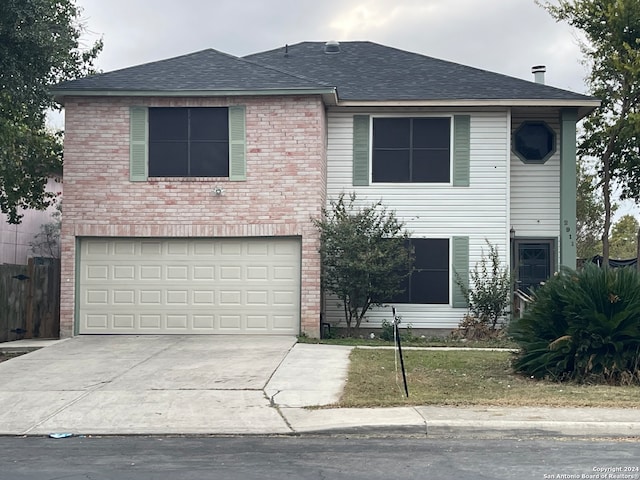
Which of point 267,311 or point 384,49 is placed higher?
point 384,49

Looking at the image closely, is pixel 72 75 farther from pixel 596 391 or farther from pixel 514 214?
pixel 596 391

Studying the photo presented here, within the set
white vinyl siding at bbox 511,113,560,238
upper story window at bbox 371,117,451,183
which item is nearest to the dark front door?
white vinyl siding at bbox 511,113,560,238

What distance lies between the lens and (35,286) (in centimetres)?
1939

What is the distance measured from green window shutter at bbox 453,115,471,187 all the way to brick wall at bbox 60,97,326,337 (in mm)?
3260

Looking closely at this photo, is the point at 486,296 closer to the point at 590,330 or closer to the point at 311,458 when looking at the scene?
the point at 590,330

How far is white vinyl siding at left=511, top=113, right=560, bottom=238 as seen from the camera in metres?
20.3

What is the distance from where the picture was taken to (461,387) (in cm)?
1248

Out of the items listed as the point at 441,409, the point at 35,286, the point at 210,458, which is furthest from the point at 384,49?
the point at 210,458

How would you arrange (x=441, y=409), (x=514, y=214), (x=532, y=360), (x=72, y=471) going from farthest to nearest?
1. (x=514, y=214)
2. (x=532, y=360)
3. (x=441, y=409)
4. (x=72, y=471)

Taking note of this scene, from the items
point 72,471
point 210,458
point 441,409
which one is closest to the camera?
point 72,471

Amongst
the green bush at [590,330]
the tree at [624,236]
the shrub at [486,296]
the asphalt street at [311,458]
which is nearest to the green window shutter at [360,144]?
the shrub at [486,296]

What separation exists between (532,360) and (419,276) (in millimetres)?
6456

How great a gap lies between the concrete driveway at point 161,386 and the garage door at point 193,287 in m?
0.98

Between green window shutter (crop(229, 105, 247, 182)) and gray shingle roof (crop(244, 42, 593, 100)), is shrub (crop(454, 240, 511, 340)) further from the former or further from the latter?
green window shutter (crop(229, 105, 247, 182))
